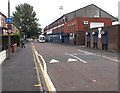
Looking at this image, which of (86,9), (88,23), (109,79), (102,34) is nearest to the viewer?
(109,79)

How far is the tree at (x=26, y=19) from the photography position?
89188mm

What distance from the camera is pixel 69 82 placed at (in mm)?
7504

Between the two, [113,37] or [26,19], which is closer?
[113,37]

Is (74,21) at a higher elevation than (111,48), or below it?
higher

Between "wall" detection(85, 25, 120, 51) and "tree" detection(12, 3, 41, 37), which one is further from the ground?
"tree" detection(12, 3, 41, 37)

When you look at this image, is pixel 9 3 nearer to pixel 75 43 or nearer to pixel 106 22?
pixel 75 43

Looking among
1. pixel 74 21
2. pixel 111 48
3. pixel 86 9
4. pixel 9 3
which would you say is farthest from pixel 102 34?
pixel 86 9

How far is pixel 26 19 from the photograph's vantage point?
8994 cm

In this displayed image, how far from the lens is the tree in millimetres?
89188

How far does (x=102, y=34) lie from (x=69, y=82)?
888 inches

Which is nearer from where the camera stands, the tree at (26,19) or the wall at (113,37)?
the wall at (113,37)

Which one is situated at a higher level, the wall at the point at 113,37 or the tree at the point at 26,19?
the tree at the point at 26,19

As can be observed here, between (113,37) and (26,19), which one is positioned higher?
(26,19)

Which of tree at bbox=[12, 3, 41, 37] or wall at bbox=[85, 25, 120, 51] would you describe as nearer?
wall at bbox=[85, 25, 120, 51]
